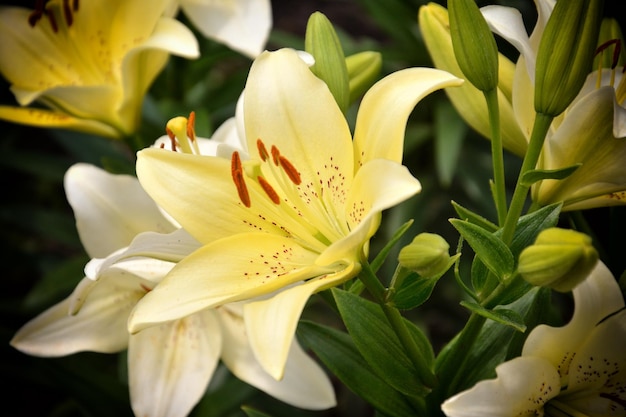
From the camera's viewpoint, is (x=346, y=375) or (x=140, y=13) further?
(x=140, y=13)

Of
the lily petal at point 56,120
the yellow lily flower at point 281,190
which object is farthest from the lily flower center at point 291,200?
the lily petal at point 56,120

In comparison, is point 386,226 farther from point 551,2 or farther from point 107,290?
point 551,2

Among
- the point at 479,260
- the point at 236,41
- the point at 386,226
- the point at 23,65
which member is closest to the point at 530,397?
the point at 479,260

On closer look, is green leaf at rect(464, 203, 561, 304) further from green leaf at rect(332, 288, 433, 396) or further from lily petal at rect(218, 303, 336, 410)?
lily petal at rect(218, 303, 336, 410)

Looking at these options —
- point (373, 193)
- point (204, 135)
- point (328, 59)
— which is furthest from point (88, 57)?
point (373, 193)

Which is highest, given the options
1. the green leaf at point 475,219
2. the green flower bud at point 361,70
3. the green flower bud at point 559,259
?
the green flower bud at point 559,259

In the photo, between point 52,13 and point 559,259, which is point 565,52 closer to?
point 559,259

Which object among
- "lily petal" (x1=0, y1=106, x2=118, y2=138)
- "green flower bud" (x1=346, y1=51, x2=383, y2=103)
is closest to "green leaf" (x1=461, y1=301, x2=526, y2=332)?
"green flower bud" (x1=346, y1=51, x2=383, y2=103)

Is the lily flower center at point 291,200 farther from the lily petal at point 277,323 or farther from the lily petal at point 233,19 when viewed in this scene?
the lily petal at point 233,19
